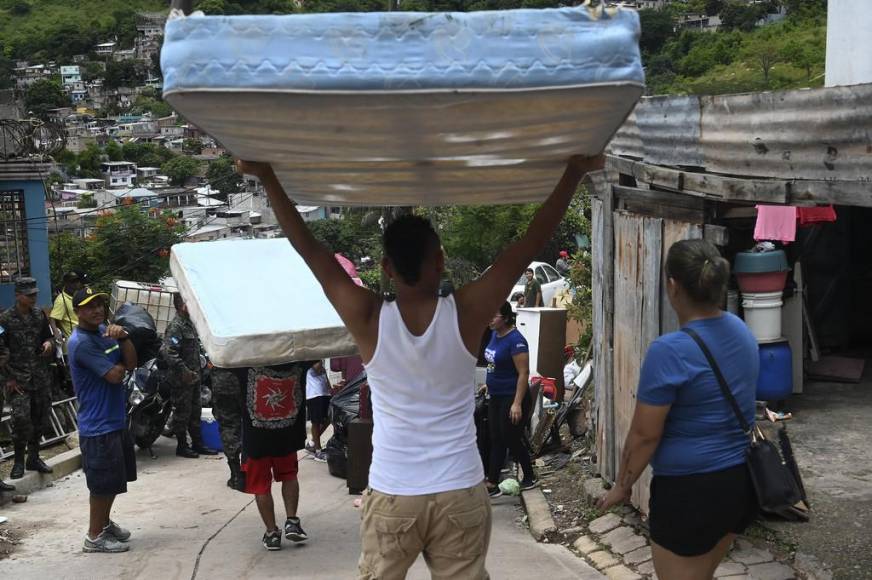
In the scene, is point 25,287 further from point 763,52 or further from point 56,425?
point 763,52

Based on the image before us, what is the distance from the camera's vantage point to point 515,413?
7680mm

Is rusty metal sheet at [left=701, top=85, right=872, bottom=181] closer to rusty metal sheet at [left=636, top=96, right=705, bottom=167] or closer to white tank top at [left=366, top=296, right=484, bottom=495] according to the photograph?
rusty metal sheet at [left=636, top=96, right=705, bottom=167]

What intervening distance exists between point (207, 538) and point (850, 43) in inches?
313

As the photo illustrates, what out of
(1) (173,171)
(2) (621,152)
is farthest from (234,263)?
(1) (173,171)

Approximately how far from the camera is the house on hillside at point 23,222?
24.2m

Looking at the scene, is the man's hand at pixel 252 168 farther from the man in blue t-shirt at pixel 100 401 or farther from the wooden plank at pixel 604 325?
the wooden plank at pixel 604 325

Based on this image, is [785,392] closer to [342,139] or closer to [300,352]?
[300,352]

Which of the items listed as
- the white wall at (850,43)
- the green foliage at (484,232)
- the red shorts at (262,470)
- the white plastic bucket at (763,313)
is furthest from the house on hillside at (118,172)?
the red shorts at (262,470)

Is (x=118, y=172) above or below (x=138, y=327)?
above

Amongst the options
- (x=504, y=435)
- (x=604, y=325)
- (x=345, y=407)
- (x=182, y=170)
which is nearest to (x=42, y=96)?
(x=182, y=170)

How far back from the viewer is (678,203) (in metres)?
6.27

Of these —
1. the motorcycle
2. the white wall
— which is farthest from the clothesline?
the motorcycle

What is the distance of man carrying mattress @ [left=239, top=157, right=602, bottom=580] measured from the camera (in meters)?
2.96

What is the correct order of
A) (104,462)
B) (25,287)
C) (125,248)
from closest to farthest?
(104,462)
(25,287)
(125,248)
